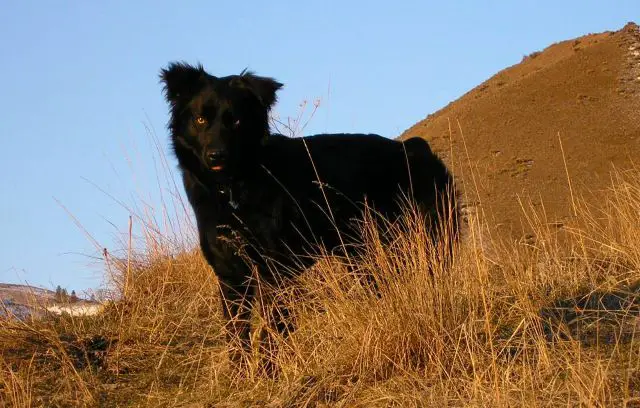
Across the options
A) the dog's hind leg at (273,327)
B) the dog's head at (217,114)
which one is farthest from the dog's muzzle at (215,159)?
the dog's hind leg at (273,327)

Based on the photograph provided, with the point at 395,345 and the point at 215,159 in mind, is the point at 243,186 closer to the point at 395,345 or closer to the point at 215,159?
the point at 215,159

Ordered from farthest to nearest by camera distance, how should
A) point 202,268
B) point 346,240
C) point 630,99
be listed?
point 630,99
point 202,268
point 346,240

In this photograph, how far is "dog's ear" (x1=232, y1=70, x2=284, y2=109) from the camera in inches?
195

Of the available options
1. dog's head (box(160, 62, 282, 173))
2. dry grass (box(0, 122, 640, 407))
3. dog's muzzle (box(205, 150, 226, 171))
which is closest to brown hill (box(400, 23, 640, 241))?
dry grass (box(0, 122, 640, 407))

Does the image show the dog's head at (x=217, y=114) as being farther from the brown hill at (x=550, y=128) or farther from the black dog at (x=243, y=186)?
the brown hill at (x=550, y=128)

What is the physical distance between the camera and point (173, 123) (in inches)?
197

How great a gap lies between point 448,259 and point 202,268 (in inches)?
93.9

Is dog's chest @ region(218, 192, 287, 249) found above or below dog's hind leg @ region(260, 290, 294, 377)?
above

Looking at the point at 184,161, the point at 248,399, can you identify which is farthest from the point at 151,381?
the point at 184,161

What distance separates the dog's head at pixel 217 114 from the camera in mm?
4716

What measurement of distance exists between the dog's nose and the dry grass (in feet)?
2.49

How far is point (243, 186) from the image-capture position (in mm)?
4816

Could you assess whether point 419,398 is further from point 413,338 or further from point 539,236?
point 539,236

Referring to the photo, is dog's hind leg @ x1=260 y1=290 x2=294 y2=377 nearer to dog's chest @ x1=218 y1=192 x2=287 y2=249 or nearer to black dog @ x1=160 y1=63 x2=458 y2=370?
black dog @ x1=160 y1=63 x2=458 y2=370
